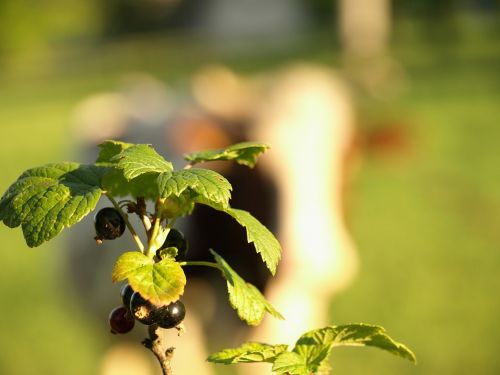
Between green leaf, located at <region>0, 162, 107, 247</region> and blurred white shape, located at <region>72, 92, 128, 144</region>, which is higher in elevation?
green leaf, located at <region>0, 162, 107, 247</region>

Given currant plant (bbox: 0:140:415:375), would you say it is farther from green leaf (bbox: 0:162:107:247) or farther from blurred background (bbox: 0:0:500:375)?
blurred background (bbox: 0:0:500:375)

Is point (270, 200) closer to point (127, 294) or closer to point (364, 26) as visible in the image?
point (127, 294)

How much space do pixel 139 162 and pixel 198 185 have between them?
0.06 m

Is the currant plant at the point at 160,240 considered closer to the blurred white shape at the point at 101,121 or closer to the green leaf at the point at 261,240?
the green leaf at the point at 261,240

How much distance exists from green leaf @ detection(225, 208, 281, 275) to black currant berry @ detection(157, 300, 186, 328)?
0.28 ft

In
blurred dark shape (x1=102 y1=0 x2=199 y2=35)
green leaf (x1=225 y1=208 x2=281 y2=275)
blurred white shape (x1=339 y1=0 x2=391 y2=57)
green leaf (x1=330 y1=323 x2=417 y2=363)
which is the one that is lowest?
blurred dark shape (x1=102 y1=0 x2=199 y2=35)

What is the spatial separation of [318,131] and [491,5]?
33.2 meters

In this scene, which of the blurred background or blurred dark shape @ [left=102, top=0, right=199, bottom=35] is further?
blurred dark shape @ [left=102, top=0, right=199, bottom=35]

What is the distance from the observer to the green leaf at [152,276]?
759 millimetres

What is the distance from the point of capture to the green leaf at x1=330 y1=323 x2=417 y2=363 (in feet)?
2.64

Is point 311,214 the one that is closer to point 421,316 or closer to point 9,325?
point 421,316

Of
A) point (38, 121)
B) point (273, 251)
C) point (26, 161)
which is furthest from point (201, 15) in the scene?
point (273, 251)

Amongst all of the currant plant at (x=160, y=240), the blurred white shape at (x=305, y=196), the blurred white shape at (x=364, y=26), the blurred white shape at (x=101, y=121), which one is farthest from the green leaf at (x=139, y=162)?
the blurred white shape at (x=364, y=26)

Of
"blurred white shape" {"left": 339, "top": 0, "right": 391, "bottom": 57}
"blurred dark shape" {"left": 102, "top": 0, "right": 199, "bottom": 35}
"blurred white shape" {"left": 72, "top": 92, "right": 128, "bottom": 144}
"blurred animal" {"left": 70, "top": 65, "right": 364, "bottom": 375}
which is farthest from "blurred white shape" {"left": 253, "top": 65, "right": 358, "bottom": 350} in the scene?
"blurred dark shape" {"left": 102, "top": 0, "right": 199, "bottom": 35}
